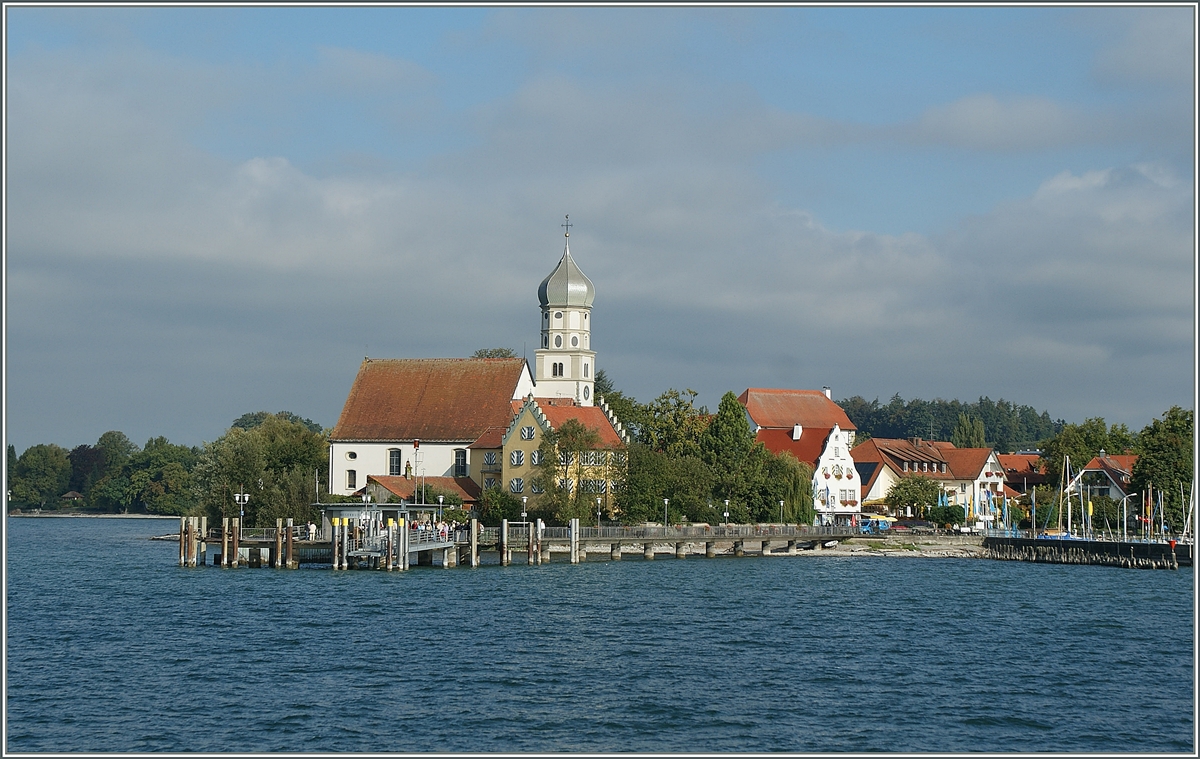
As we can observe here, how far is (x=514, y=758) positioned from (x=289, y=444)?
6967cm

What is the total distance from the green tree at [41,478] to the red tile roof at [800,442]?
104279 millimetres

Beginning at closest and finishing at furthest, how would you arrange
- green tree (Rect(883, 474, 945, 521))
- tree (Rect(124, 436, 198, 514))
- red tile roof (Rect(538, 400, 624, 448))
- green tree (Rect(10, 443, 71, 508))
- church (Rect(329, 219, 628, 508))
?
red tile roof (Rect(538, 400, 624, 448)), church (Rect(329, 219, 628, 508)), green tree (Rect(883, 474, 945, 521)), tree (Rect(124, 436, 198, 514)), green tree (Rect(10, 443, 71, 508))

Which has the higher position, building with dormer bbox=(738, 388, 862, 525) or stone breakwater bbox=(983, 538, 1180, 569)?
building with dormer bbox=(738, 388, 862, 525)

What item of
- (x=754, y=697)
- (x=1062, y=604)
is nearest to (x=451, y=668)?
(x=754, y=697)

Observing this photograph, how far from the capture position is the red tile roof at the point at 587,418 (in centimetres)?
7781

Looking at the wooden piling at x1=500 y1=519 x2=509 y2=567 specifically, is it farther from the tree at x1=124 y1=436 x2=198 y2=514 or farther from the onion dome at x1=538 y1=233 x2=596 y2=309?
the tree at x1=124 y1=436 x2=198 y2=514

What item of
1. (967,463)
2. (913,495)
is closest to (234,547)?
(913,495)

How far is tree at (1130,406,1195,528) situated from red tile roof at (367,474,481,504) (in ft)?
128

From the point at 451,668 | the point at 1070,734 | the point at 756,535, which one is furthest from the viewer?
the point at 756,535

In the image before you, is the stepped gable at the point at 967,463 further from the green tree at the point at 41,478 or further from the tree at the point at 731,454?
the green tree at the point at 41,478

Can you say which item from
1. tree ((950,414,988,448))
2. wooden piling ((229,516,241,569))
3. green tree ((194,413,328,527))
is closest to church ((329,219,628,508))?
green tree ((194,413,328,527))

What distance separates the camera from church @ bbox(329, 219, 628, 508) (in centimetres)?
8644

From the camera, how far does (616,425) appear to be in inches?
3396

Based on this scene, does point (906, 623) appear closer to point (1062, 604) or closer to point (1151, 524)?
point (1062, 604)
